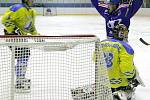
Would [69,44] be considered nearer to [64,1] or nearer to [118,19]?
[118,19]

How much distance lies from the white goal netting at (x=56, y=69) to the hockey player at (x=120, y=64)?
1.99ft

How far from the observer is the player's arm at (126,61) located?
2.97 meters

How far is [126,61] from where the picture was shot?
2.97m

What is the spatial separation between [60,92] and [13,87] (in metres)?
0.29

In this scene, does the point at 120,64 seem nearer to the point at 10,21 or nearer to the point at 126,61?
the point at 126,61

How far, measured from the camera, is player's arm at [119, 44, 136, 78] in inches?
117

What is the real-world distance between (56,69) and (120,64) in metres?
0.88

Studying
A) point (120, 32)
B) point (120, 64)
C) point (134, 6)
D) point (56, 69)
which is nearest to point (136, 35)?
point (134, 6)

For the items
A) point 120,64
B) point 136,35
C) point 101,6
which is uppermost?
point 101,6

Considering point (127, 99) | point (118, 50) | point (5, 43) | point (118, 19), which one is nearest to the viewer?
point (5, 43)

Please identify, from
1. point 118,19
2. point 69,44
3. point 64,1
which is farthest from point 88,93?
point 64,1

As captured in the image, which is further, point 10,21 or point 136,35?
point 136,35

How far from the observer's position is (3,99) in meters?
2.23

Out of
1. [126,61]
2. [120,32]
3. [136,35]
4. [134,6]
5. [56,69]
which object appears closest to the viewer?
[56,69]
